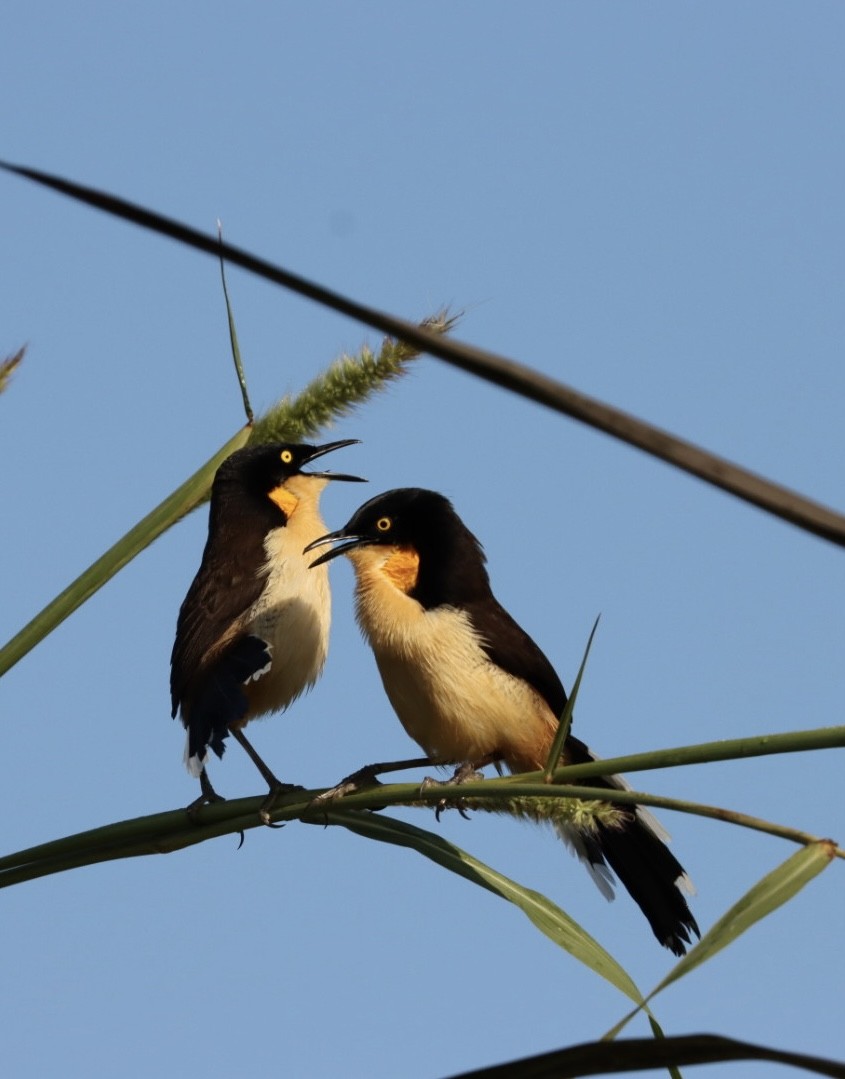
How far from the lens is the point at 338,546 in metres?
4.79

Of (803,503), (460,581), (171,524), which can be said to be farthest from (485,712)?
(803,503)

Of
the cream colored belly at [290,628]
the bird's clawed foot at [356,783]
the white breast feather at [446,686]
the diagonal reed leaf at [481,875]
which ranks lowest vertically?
the diagonal reed leaf at [481,875]

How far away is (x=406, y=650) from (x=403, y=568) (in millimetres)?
465

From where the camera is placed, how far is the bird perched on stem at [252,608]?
4211 millimetres

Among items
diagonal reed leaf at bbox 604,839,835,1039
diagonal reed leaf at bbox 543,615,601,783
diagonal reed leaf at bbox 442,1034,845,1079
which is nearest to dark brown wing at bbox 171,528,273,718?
diagonal reed leaf at bbox 543,615,601,783

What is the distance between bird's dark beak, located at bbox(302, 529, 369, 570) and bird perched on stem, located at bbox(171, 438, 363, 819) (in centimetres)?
8

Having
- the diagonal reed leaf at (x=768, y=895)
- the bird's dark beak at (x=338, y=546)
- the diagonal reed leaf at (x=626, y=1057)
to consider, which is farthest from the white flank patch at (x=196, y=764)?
the diagonal reed leaf at (x=626, y=1057)

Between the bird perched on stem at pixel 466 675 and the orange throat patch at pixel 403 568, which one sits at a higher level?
the orange throat patch at pixel 403 568

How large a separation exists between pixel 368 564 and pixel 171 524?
1664mm

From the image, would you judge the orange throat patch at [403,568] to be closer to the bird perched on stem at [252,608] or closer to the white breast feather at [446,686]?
the white breast feather at [446,686]

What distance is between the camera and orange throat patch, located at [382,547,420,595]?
4.63 metres

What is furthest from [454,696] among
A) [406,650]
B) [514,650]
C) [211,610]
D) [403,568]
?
[211,610]

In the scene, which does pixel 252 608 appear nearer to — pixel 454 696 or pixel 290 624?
pixel 290 624

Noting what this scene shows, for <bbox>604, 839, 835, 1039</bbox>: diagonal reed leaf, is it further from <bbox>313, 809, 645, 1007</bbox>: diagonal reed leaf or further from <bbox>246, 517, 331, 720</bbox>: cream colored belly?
<bbox>246, 517, 331, 720</bbox>: cream colored belly
